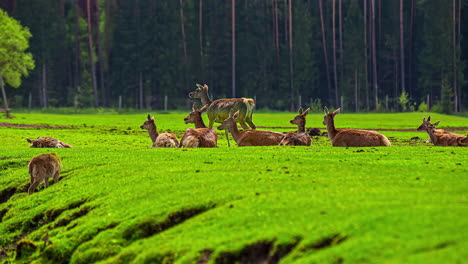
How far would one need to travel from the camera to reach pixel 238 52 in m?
94.0

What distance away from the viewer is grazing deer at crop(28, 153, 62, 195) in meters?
16.5

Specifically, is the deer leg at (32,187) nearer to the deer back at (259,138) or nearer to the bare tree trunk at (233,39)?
the deer back at (259,138)

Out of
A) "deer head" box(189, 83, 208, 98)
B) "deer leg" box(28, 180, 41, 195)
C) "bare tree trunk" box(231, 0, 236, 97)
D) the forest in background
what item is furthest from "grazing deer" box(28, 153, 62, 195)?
the forest in background

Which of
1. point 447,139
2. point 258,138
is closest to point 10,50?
point 258,138

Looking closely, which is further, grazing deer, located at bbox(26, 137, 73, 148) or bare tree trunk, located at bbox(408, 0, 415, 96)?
bare tree trunk, located at bbox(408, 0, 415, 96)

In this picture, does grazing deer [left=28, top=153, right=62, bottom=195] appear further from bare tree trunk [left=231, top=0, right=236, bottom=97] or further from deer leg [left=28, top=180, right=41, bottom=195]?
bare tree trunk [left=231, top=0, right=236, bottom=97]

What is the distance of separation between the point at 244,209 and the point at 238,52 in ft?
273

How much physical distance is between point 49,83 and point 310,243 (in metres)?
90.9

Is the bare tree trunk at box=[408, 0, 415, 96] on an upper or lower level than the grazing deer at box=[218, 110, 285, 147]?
upper

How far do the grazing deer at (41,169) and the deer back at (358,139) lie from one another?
11676mm

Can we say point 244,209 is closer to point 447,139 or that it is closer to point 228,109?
point 447,139

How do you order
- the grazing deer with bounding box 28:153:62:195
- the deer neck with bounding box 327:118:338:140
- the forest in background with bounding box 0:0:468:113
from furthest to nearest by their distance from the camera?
the forest in background with bounding box 0:0:468:113, the deer neck with bounding box 327:118:338:140, the grazing deer with bounding box 28:153:62:195

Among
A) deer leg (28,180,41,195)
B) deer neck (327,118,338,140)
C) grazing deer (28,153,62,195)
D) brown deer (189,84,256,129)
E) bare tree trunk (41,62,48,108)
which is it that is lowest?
deer leg (28,180,41,195)

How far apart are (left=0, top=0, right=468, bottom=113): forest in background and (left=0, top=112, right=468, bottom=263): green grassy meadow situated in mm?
70829
